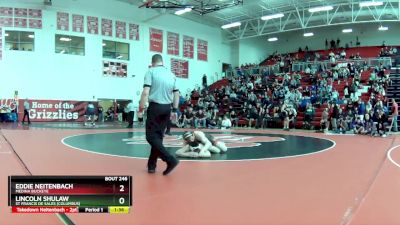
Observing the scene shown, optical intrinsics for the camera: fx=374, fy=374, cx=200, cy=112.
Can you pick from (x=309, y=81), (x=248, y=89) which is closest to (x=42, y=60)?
(x=248, y=89)

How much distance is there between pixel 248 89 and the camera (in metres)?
26.0

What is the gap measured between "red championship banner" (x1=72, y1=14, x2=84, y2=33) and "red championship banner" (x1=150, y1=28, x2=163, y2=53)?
5345 mm

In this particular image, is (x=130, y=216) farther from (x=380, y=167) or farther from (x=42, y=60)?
(x=42, y=60)

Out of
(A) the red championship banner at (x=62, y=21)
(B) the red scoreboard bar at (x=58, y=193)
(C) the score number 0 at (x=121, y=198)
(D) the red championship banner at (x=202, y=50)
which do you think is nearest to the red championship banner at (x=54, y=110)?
(A) the red championship banner at (x=62, y=21)

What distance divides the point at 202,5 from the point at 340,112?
1119 centimetres

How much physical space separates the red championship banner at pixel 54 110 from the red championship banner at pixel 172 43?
315 inches

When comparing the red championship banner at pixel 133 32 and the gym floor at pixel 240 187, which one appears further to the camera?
the red championship banner at pixel 133 32

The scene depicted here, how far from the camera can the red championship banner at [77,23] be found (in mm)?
23859

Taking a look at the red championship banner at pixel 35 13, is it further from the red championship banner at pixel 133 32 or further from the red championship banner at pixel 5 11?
the red championship banner at pixel 133 32

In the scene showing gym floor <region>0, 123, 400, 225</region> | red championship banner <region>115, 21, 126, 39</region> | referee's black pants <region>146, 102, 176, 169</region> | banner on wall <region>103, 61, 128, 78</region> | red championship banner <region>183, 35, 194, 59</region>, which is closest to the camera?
gym floor <region>0, 123, 400, 225</region>

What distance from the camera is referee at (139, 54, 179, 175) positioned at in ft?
15.9

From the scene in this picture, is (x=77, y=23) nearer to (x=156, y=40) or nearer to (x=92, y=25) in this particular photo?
(x=92, y=25)

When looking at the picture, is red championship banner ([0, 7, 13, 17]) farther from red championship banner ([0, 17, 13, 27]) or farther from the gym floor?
the gym floor

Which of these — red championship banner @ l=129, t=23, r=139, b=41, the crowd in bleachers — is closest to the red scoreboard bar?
the crowd in bleachers
